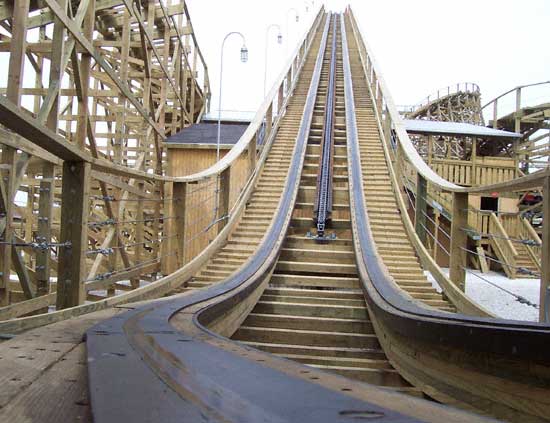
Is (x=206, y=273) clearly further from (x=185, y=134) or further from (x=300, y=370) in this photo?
(x=185, y=134)

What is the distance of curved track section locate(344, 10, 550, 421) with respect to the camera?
202 centimetres

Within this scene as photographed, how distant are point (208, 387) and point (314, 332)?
10.8 feet

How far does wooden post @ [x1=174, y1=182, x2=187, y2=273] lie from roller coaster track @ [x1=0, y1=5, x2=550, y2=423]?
0.95 feet

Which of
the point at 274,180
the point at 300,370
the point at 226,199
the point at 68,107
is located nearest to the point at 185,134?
the point at 68,107

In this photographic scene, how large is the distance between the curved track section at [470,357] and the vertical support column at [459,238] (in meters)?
1.06

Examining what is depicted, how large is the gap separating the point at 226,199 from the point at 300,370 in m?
5.45

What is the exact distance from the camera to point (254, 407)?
3.65 ft

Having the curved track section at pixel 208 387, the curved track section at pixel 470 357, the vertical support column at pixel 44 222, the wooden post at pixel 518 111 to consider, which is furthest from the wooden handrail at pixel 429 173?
the wooden post at pixel 518 111

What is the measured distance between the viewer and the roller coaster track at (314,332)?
3.96 feet

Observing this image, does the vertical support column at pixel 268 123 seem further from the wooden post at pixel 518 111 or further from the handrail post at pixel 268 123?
the wooden post at pixel 518 111

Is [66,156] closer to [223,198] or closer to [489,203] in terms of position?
[223,198]

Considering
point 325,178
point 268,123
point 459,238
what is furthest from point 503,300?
point 268,123

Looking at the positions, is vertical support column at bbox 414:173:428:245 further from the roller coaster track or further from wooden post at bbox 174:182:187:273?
wooden post at bbox 174:182:187:273

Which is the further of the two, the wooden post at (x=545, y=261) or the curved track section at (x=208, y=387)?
the wooden post at (x=545, y=261)
